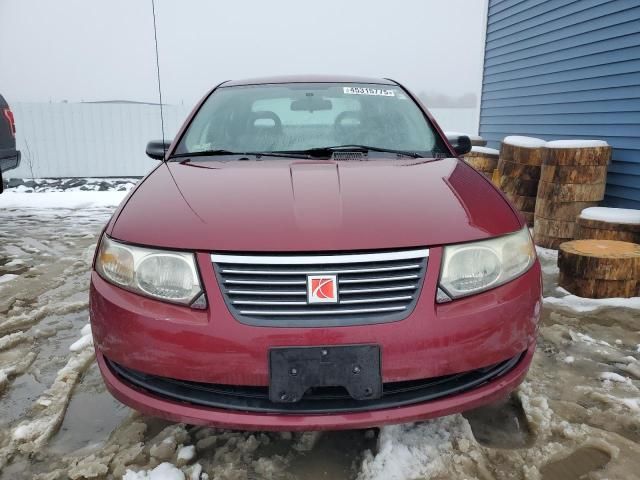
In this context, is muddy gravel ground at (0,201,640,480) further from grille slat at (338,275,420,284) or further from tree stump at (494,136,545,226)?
tree stump at (494,136,545,226)

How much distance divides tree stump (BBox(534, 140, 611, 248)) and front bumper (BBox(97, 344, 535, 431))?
3337 millimetres

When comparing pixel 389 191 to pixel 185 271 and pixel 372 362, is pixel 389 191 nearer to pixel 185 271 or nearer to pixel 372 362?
pixel 372 362

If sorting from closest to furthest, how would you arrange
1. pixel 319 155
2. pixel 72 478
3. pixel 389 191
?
pixel 72 478 → pixel 389 191 → pixel 319 155

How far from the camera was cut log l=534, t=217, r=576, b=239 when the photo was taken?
4.31 metres

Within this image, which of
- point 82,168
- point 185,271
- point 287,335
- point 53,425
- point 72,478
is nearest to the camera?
point 287,335

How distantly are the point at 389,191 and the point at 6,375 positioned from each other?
6.77 ft

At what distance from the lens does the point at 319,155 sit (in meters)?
2.11

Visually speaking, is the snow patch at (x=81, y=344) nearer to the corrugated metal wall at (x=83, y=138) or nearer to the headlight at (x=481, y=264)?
the headlight at (x=481, y=264)

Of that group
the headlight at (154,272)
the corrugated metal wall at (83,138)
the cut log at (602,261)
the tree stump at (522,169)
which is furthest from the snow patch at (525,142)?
the corrugated metal wall at (83,138)

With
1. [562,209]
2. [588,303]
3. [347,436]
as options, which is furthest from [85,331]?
[562,209]

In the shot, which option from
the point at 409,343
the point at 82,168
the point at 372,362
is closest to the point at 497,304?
the point at 409,343

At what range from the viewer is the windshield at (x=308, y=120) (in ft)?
7.51

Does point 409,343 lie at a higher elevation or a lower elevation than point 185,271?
lower

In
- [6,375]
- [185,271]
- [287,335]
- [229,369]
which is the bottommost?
[6,375]
